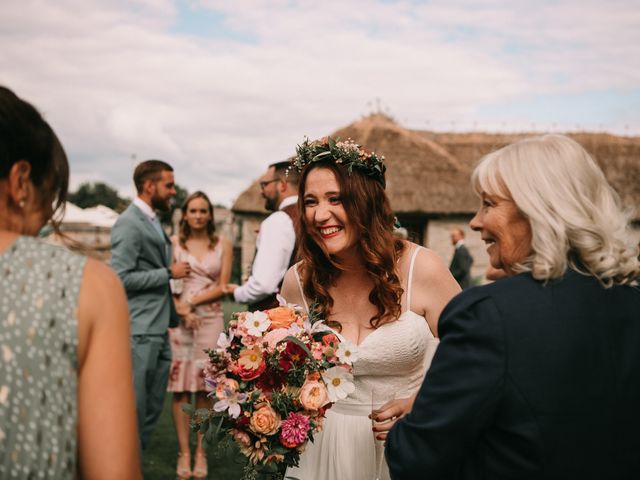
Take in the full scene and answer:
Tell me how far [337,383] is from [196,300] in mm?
4295

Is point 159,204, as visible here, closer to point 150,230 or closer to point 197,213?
point 150,230

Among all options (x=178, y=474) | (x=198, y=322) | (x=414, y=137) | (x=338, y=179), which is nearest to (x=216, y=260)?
(x=198, y=322)

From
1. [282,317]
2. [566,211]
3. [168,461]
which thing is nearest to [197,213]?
[168,461]

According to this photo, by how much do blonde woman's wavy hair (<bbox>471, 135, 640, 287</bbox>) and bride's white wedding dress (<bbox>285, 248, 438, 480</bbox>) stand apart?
1483 mm

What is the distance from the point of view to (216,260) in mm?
6965

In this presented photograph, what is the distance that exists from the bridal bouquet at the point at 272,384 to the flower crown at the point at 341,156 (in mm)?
1148

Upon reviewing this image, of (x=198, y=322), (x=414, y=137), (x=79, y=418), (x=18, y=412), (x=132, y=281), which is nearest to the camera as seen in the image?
(x=18, y=412)

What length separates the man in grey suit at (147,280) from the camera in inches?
219

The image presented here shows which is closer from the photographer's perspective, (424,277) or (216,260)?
(424,277)

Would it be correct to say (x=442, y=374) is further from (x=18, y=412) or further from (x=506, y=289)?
(x=18, y=412)

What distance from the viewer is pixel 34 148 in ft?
5.37

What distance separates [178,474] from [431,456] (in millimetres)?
4657

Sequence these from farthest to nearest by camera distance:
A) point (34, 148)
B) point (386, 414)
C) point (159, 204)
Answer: point (159, 204)
point (386, 414)
point (34, 148)

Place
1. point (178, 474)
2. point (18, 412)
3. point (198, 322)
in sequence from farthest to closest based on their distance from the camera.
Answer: point (198, 322)
point (178, 474)
point (18, 412)
